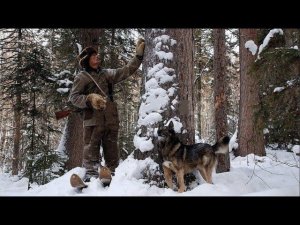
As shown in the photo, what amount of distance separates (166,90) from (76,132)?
21.5 ft

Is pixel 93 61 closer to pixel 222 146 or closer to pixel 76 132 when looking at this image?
pixel 222 146

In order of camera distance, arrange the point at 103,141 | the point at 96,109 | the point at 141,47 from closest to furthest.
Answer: the point at 96,109, the point at 141,47, the point at 103,141

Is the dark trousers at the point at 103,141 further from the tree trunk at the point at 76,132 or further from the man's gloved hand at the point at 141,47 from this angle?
the tree trunk at the point at 76,132

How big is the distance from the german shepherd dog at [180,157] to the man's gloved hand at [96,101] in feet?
3.37

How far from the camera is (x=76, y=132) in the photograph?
11430 mm

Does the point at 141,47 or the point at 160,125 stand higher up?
the point at 141,47

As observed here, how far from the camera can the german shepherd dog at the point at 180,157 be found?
532 centimetres

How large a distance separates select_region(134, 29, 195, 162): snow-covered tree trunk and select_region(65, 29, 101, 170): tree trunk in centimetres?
610

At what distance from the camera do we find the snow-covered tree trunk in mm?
5516

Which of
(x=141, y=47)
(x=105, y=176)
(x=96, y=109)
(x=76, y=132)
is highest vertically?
(x=141, y=47)

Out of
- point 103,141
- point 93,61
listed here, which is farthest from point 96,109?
point 93,61

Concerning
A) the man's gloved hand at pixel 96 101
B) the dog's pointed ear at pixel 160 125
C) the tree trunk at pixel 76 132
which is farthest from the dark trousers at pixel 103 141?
the tree trunk at pixel 76 132
